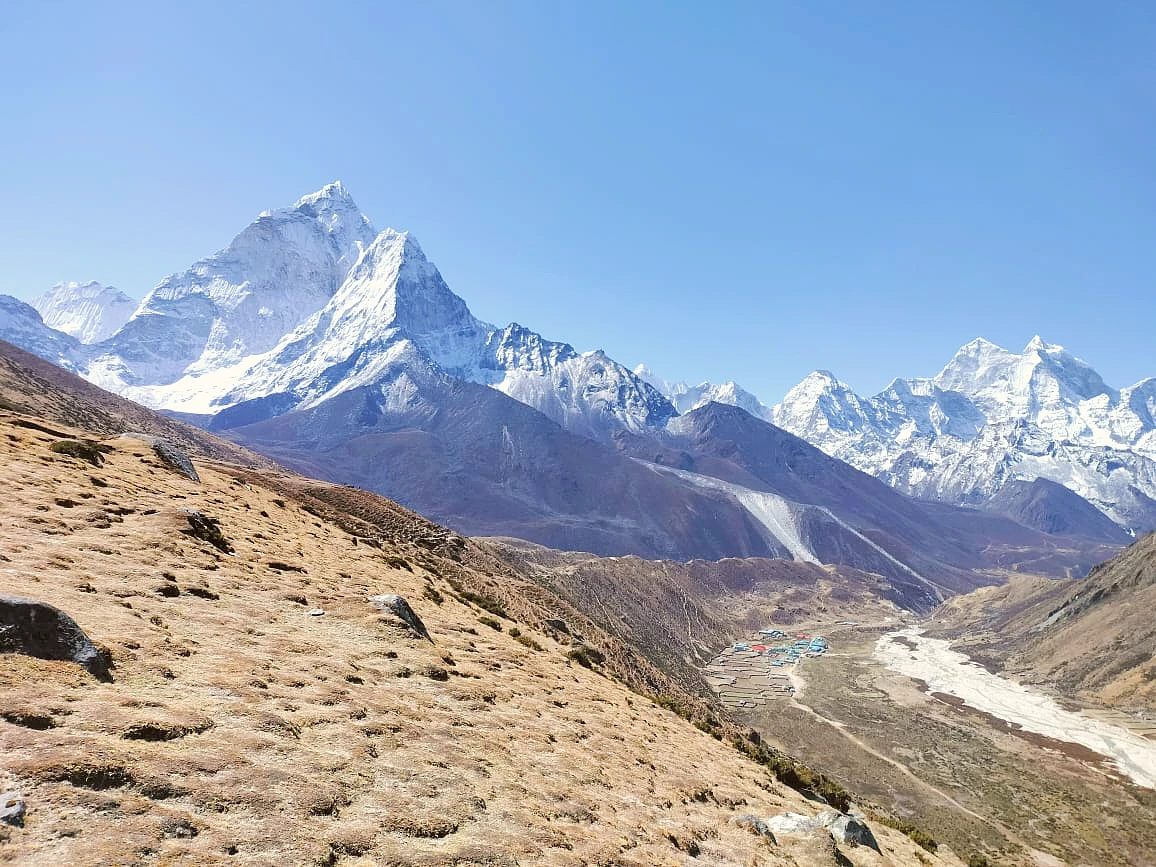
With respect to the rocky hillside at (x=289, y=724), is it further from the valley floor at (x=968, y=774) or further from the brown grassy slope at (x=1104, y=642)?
the brown grassy slope at (x=1104, y=642)

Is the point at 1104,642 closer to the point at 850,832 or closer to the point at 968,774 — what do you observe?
the point at 968,774

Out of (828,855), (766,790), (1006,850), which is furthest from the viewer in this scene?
(1006,850)

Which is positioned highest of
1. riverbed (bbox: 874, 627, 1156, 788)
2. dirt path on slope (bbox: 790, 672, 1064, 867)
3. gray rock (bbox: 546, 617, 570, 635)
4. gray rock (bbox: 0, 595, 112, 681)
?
gray rock (bbox: 0, 595, 112, 681)

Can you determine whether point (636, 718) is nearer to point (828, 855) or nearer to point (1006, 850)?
point (828, 855)

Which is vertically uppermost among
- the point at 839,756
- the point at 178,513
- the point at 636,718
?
the point at 178,513

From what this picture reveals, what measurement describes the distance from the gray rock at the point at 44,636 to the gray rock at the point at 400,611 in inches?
576

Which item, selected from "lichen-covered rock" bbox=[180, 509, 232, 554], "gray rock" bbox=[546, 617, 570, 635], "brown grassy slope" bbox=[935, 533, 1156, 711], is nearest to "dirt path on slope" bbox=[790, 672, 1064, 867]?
"gray rock" bbox=[546, 617, 570, 635]

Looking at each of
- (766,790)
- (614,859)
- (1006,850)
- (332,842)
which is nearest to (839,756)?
(1006,850)

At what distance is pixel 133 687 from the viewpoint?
13.6 metres

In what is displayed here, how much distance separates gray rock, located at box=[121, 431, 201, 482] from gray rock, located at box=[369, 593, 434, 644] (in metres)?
A: 22.4

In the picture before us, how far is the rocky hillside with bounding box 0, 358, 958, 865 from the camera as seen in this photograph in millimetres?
10320

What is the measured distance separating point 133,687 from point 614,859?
12.0 metres

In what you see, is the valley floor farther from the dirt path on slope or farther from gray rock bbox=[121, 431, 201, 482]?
gray rock bbox=[121, 431, 201, 482]

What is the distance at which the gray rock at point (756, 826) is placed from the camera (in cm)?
2102
